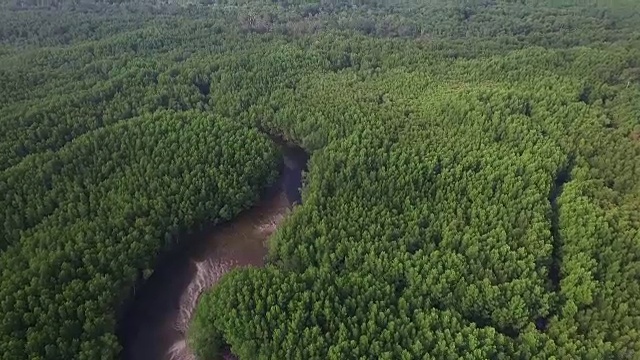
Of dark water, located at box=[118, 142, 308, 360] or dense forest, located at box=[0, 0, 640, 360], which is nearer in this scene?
dense forest, located at box=[0, 0, 640, 360]

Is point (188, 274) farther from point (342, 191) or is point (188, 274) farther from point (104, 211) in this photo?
point (342, 191)

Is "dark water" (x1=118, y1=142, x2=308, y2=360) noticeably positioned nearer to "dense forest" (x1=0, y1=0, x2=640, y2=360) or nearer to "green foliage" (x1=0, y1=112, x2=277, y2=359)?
"dense forest" (x1=0, y1=0, x2=640, y2=360)

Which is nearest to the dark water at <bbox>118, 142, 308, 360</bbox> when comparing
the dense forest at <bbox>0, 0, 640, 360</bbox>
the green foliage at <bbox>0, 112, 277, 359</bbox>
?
the dense forest at <bbox>0, 0, 640, 360</bbox>

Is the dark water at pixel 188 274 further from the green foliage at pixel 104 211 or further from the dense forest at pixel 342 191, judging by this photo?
the green foliage at pixel 104 211

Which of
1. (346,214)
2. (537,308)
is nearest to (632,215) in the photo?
(537,308)

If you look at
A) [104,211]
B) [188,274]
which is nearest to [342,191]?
[188,274]

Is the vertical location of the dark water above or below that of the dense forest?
below

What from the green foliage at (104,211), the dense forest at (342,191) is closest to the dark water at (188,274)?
the dense forest at (342,191)
